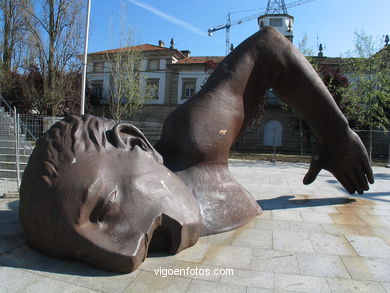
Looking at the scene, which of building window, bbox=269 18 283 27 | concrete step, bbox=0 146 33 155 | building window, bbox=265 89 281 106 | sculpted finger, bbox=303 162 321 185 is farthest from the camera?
building window, bbox=269 18 283 27

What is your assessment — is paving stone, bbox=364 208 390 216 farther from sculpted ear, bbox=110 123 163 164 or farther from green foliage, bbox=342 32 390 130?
green foliage, bbox=342 32 390 130

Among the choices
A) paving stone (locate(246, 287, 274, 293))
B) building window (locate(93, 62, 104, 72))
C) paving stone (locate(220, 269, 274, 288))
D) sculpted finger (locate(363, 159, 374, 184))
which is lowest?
paving stone (locate(220, 269, 274, 288))

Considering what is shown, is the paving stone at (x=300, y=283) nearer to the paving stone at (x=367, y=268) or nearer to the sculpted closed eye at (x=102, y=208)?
the paving stone at (x=367, y=268)

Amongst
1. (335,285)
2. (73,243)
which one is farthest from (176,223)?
(335,285)

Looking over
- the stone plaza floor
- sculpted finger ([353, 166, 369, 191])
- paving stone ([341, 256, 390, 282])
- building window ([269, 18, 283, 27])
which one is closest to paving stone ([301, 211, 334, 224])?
the stone plaza floor

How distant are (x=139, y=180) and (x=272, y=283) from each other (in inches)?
45.5

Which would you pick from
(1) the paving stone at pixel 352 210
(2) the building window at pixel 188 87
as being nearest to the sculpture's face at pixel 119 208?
(1) the paving stone at pixel 352 210

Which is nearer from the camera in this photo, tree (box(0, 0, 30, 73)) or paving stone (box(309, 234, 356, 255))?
paving stone (box(309, 234, 356, 255))

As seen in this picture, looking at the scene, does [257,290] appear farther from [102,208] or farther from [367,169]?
[367,169]

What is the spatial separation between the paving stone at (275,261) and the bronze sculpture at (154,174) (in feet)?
1.77

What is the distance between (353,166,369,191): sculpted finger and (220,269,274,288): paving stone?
2.85m

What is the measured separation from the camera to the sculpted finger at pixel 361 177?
4.38 metres

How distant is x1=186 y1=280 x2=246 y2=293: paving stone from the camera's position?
1.94 metres

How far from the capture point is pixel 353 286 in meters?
2.02
